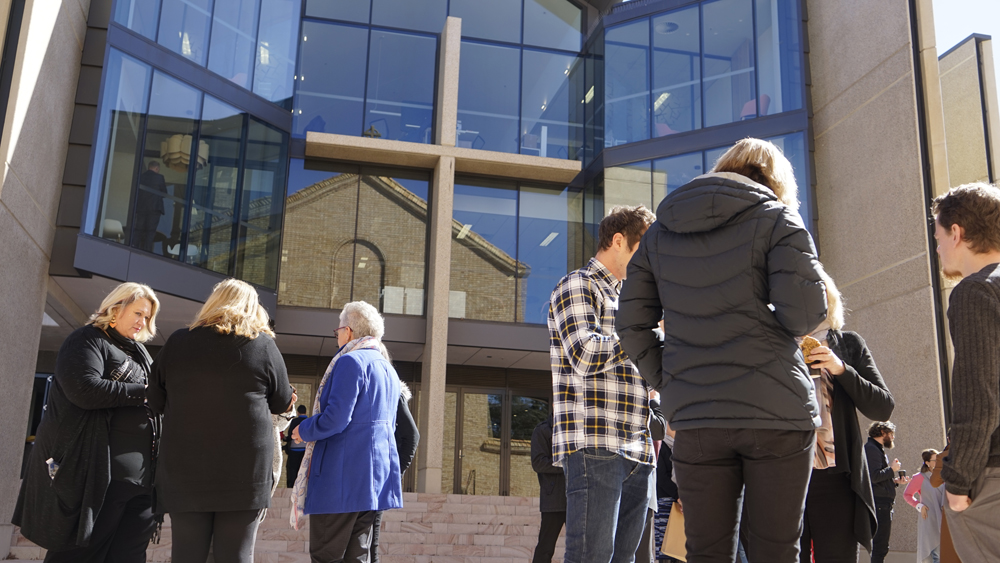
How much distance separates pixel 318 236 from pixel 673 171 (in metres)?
7.82

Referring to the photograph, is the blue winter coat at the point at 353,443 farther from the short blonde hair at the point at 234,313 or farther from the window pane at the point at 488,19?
the window pane at the point at 488,19

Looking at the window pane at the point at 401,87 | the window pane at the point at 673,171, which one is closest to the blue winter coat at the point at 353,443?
the window pane at the point at 673,171

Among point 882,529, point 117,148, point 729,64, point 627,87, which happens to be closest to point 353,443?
point 882,529

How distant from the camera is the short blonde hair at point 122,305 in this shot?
14.5 ft

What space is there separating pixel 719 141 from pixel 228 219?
985cm

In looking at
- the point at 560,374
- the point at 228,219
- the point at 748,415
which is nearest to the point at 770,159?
the point at 748,415

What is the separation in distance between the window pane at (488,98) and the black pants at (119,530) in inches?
611

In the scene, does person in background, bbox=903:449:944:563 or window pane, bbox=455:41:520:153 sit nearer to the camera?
person in background, bbox=903:449:944:563

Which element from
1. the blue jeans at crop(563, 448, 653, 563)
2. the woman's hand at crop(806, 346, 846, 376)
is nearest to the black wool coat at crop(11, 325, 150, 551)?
the blue jeans at crop(563, 448, 653, 563)

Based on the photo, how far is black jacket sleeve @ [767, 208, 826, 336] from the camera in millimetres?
2533

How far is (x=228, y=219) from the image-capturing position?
15.5 metres

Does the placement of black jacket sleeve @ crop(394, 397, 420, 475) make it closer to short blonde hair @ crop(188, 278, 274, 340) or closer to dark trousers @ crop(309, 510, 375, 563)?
dark trousers @ crop(309, 510, 375, 563)

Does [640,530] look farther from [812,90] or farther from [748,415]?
[812,90]

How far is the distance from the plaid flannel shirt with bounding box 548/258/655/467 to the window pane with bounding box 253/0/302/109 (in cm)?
1428
